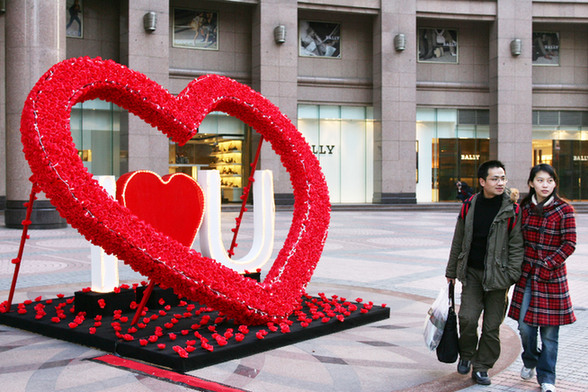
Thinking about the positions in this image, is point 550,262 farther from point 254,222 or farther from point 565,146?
point 565,146

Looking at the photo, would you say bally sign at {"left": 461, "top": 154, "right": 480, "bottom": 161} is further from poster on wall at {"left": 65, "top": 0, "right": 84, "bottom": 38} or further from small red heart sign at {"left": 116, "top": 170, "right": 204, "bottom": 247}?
small red heart sign at {"left": 116, "top": 170, "right": 204, "bottom": 247}

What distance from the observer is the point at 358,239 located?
16859mm

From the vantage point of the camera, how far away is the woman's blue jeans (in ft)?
16.9

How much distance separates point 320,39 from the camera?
31.7 m

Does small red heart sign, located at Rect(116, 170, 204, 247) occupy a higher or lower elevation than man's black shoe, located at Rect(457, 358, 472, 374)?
higher

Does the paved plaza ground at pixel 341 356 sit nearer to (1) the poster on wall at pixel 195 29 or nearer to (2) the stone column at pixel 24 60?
(2) the stone column at pixel 24 60

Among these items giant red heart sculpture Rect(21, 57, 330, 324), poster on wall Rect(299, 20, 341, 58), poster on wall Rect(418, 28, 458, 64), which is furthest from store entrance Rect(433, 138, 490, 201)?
giant red heart sculpture Rect(21, 57, 330, 324)

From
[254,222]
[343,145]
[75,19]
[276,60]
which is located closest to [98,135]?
[75,19]

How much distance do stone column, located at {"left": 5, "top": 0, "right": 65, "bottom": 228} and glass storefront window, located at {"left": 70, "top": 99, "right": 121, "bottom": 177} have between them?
921 cm

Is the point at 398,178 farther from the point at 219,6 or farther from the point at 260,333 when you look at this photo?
the point at 260,333

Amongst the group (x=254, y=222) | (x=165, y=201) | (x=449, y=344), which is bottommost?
(x=449, y=344)

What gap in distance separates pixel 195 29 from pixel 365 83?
28.0ft

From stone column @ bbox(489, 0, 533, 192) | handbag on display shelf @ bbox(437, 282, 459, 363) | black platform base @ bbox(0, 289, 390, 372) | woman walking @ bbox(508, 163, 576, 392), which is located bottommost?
black platform base @ bbox(0, 289, 390, 372)

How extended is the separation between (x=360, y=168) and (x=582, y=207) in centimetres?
1070
